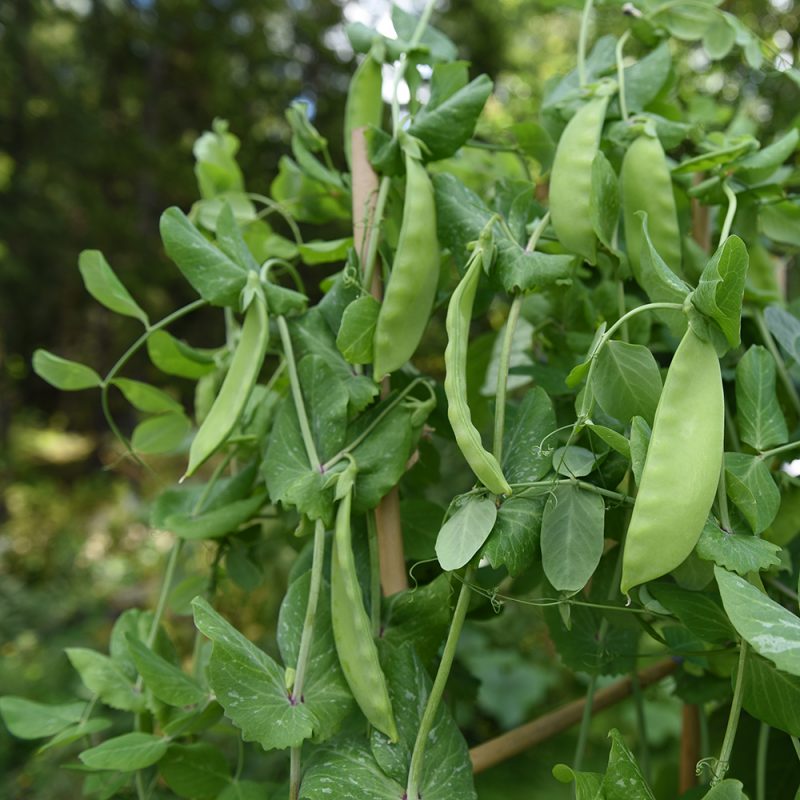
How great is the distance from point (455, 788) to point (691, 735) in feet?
0.74

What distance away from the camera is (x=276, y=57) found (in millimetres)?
4289

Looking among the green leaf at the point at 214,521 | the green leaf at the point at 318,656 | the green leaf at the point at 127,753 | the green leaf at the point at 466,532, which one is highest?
the green leaf at the point at 466,532

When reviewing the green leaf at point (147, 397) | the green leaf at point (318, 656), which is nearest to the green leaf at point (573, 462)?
the green leaf at point (318, 656)

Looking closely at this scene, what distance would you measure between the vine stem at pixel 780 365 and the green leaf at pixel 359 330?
0.18m

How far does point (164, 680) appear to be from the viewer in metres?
0.30

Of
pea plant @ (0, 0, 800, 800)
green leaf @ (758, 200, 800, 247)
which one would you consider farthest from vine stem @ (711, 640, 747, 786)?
green leaf @ (758, 200, 800, 247)

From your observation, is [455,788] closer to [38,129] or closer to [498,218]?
[498,218]

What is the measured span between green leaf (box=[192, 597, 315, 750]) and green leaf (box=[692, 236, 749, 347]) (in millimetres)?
184

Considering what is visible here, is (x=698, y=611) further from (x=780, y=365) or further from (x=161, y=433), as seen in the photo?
(x=161, y=433)

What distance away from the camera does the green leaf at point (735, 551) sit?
0.22 m

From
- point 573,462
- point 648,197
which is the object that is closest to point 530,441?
point 573,462

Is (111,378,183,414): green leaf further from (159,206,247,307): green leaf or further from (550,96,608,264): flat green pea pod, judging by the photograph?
(550,96,608,264): flat green pea pod

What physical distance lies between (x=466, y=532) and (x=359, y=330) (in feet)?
0.30

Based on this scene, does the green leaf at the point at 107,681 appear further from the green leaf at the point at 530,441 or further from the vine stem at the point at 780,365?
the vine stem at the point at 780,365
